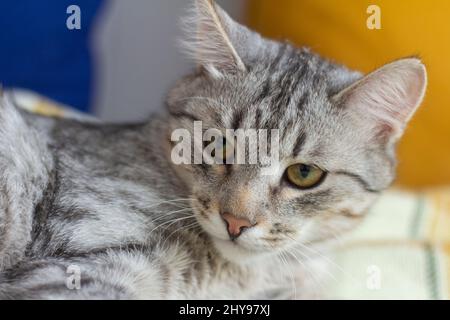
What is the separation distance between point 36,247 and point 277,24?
1364 mm

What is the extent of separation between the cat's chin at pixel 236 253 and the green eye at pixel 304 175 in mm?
163

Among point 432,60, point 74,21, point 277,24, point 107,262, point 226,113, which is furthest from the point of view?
point 277,24

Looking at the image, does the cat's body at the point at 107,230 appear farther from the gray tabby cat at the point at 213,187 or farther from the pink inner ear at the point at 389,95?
the pink inner ear at the point at 389,95

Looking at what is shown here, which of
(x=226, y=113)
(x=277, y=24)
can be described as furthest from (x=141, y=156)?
(x=277, y=24)

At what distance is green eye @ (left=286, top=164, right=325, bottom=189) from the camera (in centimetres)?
129

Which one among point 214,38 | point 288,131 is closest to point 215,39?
point 214,38

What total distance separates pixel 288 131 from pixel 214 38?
28 cm

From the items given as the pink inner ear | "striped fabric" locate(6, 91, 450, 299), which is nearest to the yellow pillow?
A: "striped fabric" locate(6, 91, 450, 299)

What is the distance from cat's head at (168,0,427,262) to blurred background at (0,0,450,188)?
0.50 metres

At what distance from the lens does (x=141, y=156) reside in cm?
150

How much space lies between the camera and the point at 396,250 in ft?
6.19

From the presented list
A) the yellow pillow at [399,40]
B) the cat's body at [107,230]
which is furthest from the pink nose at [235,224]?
the yellow pillow at [399,40]

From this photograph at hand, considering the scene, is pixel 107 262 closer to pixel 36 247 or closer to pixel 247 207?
pixel 36 247

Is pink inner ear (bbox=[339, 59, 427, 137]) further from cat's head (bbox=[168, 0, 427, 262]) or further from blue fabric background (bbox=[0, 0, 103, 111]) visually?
blue fabric background (bbox=[0, 0, 103, 111])
